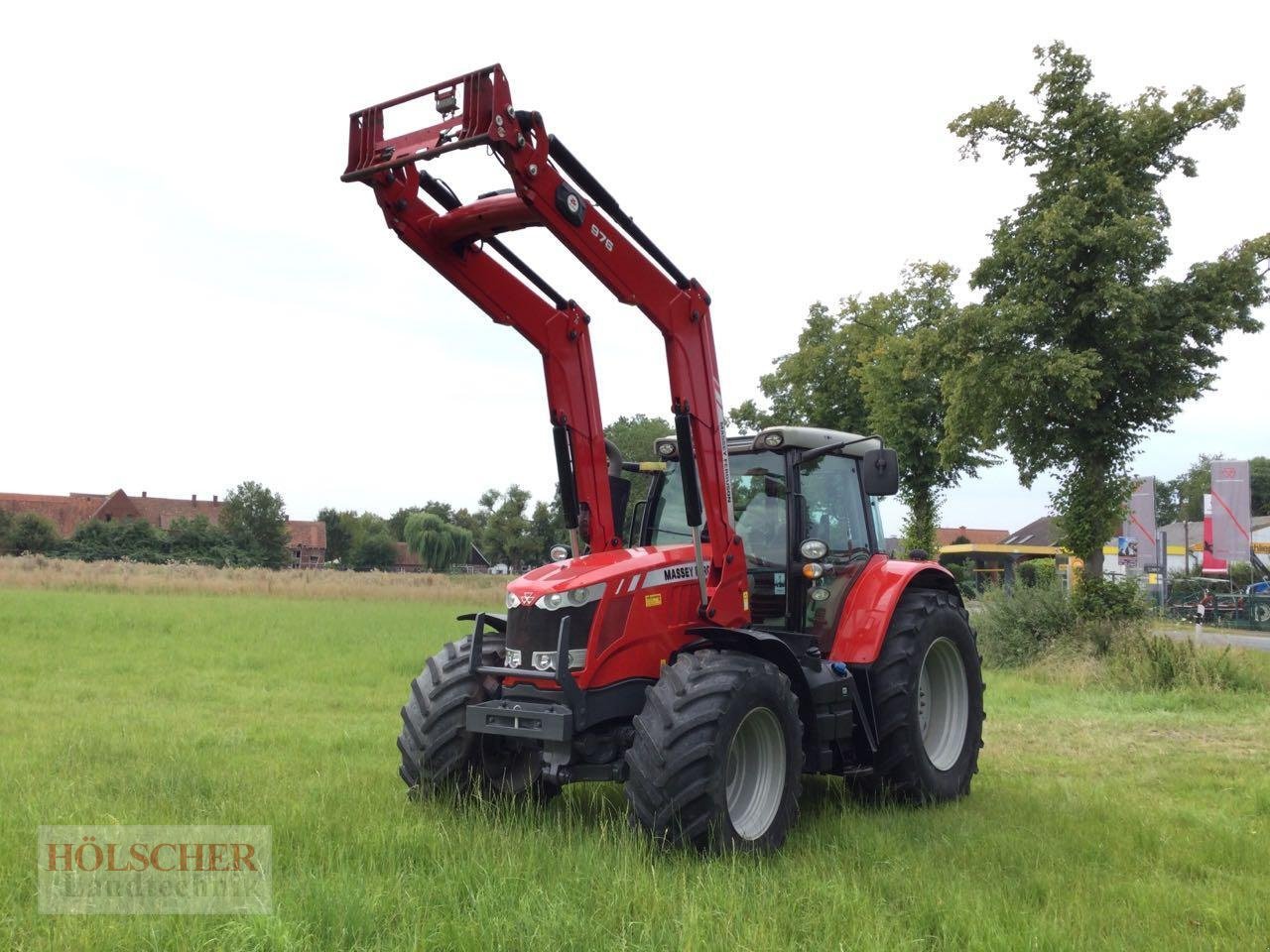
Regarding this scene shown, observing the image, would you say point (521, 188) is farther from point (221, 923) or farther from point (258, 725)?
point (258, 725)

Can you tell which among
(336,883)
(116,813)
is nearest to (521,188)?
(336,883)

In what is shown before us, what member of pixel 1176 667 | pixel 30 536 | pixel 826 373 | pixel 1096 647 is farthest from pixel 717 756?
pixel 30 536

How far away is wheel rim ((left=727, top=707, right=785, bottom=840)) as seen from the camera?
5648mm

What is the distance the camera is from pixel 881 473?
729cm

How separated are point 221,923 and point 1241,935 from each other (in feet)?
13.5

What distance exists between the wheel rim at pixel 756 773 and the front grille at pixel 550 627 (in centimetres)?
100

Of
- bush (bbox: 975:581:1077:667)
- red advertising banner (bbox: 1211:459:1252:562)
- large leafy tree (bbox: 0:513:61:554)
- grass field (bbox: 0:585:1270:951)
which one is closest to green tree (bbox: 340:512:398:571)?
large leafy tree (bbox: 0:513:61:554)

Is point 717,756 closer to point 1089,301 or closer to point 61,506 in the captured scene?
point 1089,301

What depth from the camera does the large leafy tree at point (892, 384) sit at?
2134cm

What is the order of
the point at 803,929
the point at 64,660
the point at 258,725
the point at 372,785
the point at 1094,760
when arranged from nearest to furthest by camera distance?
1. the point at 803,929
2. the point at 372,785
3. the point at 1094,760
4. the point at 258,725
5. the point at 64,660

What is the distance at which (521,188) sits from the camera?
212 inches

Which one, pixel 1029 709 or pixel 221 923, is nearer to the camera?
pixel 221 923

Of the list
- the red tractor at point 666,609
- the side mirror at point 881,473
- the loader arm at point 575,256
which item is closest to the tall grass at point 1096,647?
the red tractor at point 666,609

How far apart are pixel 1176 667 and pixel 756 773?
31.7ft
